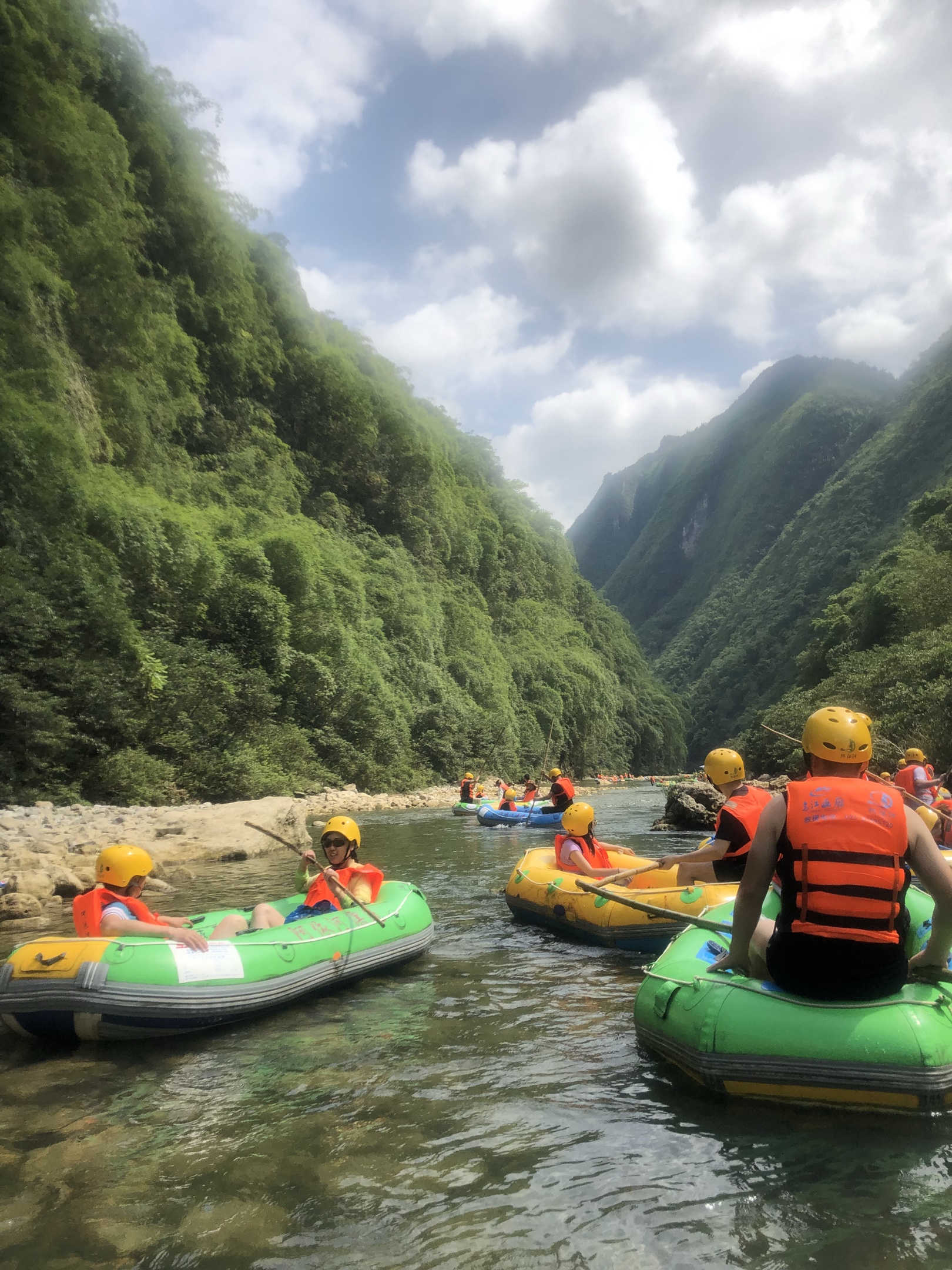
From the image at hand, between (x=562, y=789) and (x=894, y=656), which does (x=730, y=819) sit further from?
(x=894, y=656)

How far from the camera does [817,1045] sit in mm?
3414

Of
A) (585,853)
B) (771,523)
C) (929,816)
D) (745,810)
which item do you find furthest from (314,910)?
(771,523)

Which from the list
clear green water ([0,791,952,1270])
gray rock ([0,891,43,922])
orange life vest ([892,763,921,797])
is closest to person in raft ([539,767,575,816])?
orange life vest ([892,763,921,797])

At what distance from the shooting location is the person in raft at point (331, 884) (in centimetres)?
618

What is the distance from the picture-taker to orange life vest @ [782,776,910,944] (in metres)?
3.32

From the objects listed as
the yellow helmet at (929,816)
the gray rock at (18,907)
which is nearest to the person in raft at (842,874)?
the yellow helmet at (929,816)

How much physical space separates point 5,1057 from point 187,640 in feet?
60.3

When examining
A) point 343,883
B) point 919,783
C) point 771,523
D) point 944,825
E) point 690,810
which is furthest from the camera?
point 771,523

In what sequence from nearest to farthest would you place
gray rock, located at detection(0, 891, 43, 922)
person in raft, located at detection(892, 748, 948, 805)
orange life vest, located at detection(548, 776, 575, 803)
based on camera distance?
gray rock, located at detection(0, 891, 43, 922), person in raft, located at detection(892, 748, 948, 805), orange life vest, located at detection(548, 776, 575, 803)

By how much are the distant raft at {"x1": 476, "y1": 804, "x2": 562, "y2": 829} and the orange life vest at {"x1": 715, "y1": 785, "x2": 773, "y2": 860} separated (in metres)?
12.0

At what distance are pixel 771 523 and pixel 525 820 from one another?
415 feet

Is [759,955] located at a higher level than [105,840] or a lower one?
higher

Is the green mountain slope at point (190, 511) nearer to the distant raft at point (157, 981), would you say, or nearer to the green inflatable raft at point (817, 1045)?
the distant raft at point (157, 981)

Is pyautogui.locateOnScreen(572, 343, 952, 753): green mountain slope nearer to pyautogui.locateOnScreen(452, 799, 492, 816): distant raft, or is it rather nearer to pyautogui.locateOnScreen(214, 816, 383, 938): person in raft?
pyautogui.locateOnScreen(452, 799, 492, 816): distant raft
